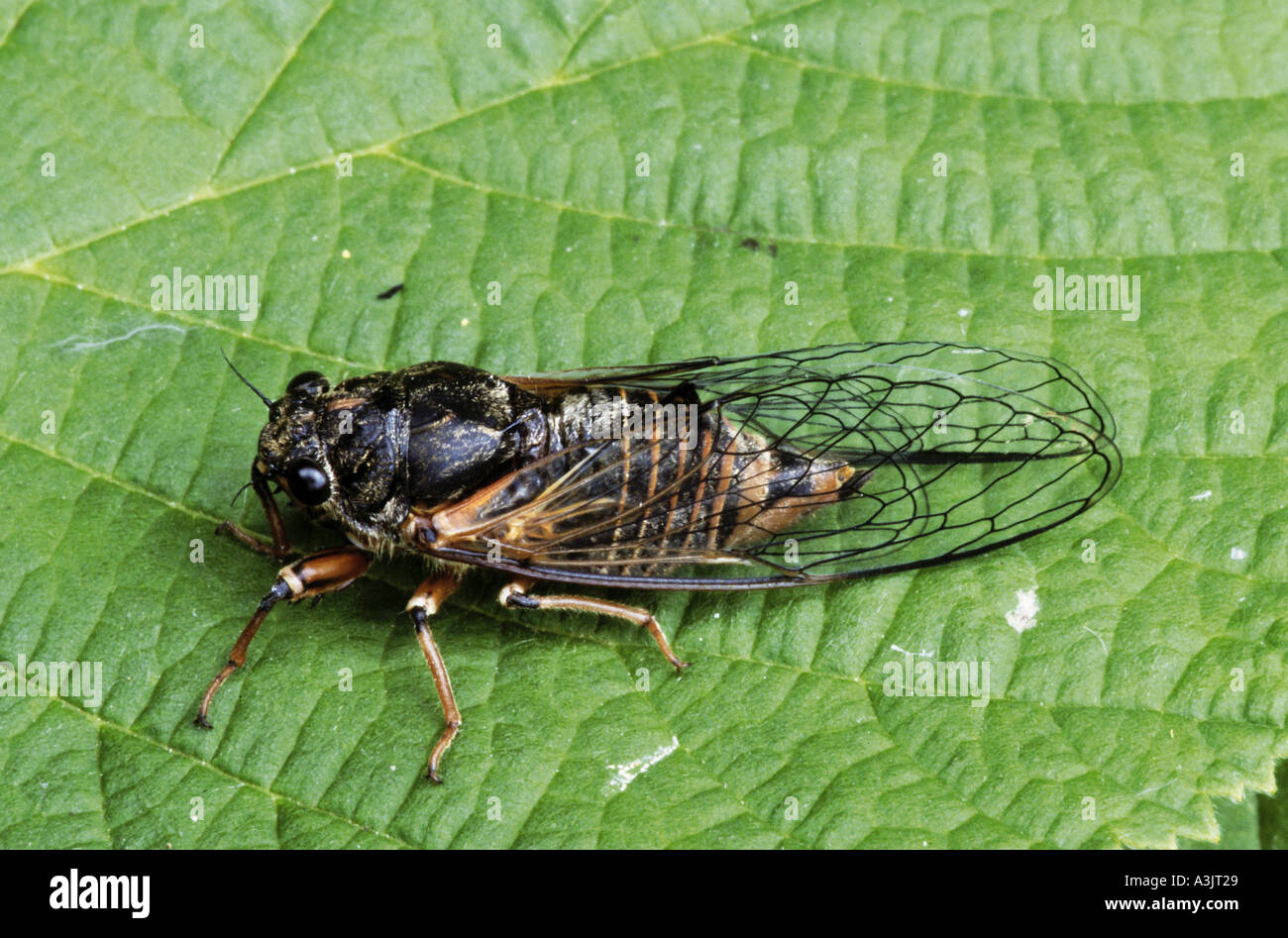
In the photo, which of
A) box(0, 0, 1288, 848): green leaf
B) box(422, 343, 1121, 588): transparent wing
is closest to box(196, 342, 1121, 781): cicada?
box(422, 343, 1121, 588): transparent wing

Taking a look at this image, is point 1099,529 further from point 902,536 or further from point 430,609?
point 430,609

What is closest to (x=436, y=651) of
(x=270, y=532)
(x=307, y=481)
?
(x=307, y=481)

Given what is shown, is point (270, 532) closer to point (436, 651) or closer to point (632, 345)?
point (436, 651)

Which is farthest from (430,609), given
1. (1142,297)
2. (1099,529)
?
(1142,297)

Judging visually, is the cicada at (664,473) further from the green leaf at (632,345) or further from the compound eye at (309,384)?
the green leaf at (632,345)

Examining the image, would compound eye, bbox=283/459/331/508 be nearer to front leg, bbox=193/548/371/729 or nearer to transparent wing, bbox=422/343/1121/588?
front leg, bbox=193/548/371/729

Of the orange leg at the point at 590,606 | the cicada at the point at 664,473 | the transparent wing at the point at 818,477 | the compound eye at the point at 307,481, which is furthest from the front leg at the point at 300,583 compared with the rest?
the orange leg at the point at 590,606
